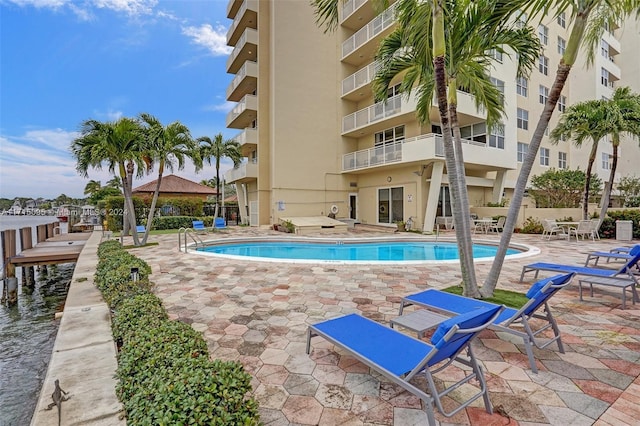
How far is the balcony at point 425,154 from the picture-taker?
1658 centimetres

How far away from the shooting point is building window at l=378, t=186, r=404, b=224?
791 inches

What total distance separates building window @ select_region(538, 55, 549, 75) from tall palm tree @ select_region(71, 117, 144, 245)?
28.4 m

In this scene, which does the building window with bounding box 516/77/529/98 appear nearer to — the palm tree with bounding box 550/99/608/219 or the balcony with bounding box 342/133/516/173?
the balcony with bounding box 342/133/516/173

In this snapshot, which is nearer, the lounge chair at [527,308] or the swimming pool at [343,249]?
the lounge chair at [527,308]

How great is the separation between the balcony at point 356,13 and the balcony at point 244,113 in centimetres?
842

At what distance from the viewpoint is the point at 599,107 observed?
14148 mm

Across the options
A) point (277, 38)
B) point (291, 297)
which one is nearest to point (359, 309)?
point (291, 297)

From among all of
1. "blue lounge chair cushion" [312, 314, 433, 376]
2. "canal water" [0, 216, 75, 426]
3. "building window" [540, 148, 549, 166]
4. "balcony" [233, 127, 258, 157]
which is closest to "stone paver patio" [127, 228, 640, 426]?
"blue lounge chair cushion" [312, 314, 433, 376]

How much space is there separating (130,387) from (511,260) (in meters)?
10.0

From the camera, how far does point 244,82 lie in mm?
23953

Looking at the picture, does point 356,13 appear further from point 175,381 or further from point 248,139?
point 175,381

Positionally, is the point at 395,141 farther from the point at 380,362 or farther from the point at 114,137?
the point at 380,362

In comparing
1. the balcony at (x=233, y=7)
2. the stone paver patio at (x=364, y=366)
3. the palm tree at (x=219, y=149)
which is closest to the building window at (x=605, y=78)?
the balcony at (x=233, y=7)

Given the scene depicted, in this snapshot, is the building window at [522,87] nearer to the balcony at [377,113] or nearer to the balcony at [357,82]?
the balcony at [377,113]
